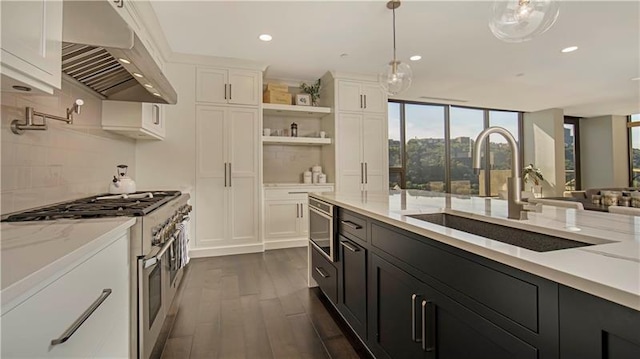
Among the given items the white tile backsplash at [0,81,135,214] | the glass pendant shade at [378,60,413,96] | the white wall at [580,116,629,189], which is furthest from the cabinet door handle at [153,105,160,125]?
the white wall at [580,116,629,189]

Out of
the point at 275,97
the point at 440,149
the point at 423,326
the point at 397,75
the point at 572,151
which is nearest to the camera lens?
the point at 423,326

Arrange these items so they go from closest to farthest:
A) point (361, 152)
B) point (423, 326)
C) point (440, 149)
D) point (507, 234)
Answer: point (423, 326), point (507, 234), point (361, 152), point (440, 149)

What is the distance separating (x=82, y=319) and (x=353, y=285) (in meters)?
1.34

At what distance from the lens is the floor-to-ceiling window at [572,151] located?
8477 mm

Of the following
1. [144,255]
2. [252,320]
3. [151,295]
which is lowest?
[252,320]

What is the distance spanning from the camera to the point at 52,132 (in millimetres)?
1826

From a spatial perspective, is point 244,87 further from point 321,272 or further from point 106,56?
point 321,272

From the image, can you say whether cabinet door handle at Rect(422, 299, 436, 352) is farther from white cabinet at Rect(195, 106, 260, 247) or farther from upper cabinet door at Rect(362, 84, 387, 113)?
upper cabinet door at Rect(362, 84, 387, 113)

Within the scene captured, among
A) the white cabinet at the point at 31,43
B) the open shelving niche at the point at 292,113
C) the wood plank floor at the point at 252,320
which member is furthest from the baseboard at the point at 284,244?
the white cabinet at the point at 31,43

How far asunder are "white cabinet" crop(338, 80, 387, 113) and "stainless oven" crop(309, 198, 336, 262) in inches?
95.3

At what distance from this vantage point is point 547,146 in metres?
7.44

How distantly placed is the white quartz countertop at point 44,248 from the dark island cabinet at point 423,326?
3.86ft

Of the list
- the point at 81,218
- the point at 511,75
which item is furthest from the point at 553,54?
the point at 81,218

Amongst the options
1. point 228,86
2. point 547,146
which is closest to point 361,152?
point 228,86
